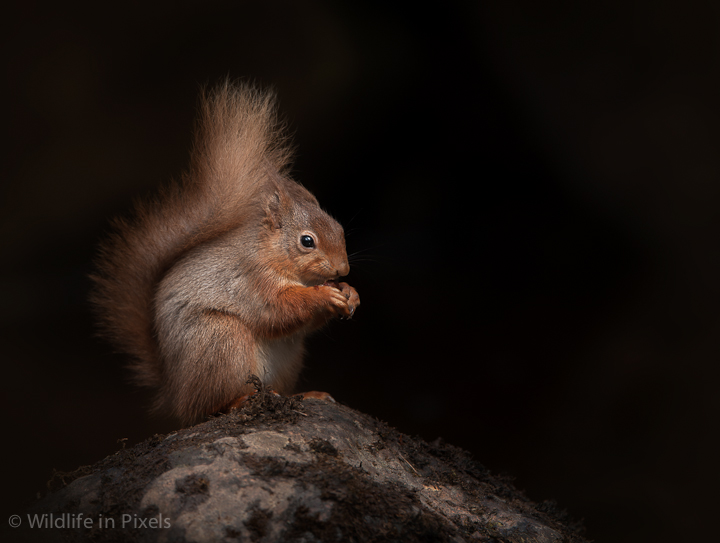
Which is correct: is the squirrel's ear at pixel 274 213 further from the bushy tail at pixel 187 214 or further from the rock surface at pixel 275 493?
the rock surface at pixel 275 493

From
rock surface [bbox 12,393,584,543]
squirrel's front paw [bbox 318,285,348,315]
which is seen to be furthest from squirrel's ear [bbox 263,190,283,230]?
rock surface [bbox 12,393,584,543]

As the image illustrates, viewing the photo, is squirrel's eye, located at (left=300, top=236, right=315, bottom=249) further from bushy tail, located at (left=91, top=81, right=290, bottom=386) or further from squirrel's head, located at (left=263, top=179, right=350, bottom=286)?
bushy tail, located at (left=91, top=81, right=290, bottom=386)

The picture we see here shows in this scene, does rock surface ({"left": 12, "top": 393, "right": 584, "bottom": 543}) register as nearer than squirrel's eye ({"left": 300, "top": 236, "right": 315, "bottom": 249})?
Yes

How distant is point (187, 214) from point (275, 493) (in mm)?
894

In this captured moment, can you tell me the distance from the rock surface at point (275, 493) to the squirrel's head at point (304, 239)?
1.16 feet

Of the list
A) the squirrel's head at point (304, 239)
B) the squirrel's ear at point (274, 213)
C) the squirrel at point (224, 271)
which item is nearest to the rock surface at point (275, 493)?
the squirrel at point (224, 271)

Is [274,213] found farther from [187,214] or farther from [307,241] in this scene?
[187,214]

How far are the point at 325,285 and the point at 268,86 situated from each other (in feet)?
2.37

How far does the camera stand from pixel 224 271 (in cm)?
143

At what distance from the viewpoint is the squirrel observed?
54.6 inches

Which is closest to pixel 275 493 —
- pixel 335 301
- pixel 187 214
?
pixel 335 301

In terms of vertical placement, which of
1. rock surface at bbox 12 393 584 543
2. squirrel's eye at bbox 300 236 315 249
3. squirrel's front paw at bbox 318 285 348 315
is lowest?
rock surface at bbox 12 393 584 543

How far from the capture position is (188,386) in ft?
4.51

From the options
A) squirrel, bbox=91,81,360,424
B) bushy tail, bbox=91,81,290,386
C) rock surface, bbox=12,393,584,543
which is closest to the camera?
rock surface, bbox=12,393,584,543
